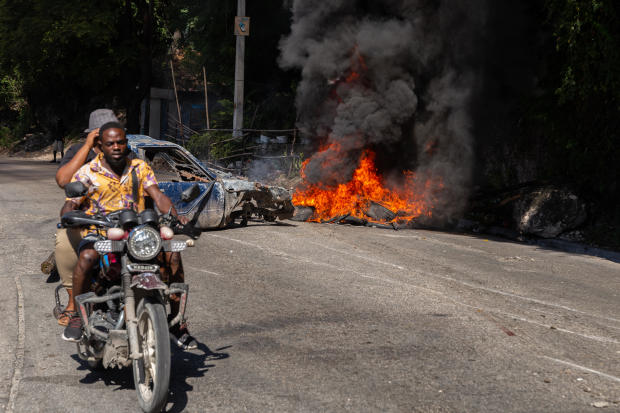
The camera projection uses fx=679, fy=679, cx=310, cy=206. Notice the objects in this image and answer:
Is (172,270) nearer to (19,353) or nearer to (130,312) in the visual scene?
(130,312)

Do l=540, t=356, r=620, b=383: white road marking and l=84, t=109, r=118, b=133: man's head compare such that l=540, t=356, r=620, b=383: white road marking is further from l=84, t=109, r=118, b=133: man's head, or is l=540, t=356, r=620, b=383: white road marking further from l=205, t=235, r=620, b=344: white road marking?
l=84, t=109, r=118, b=133: man's head

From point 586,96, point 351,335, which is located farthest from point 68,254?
point 586,96

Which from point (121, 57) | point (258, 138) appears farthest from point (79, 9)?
point (258, 138)

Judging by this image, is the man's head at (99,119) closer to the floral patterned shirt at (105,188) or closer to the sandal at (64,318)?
the floral patterned shirt at (105,188)

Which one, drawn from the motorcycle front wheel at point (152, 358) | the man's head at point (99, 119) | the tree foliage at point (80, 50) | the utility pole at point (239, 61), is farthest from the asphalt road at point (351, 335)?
the tree foliage at point (80, 50)

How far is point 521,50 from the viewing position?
17484 millimetres

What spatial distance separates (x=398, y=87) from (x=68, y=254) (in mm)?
13656

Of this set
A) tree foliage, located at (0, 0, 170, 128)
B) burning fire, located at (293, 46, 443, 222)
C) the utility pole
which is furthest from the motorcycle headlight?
tree foliage, located at (0, 0, 170, 128)

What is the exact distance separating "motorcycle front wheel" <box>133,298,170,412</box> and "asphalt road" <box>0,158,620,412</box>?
10.1 inches

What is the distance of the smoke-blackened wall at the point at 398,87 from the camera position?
17.3 m

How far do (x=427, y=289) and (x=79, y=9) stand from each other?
89.3 feet

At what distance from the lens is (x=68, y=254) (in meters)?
5.14

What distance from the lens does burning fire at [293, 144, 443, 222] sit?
15516 mm

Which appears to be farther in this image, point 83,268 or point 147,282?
point 83,268
